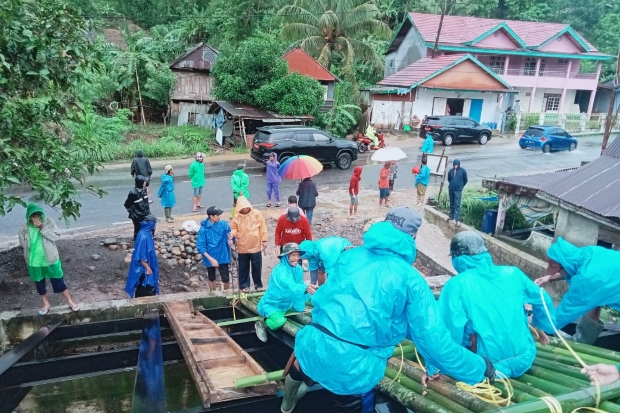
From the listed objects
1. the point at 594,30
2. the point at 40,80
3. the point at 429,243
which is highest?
the point at 594,30

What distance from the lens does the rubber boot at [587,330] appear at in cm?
527

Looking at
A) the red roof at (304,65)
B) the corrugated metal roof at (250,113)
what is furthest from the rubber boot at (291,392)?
the red roof at (304,65)

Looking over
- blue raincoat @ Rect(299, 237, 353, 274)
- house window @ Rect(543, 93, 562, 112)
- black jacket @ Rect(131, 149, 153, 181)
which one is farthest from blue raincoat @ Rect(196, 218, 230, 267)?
house window @ Rect(543, 93, 562, 112)

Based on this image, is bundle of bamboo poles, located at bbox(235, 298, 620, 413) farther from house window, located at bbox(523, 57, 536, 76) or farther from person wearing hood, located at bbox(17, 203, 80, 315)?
house window, located at bbox(523, 57, 536, 76)

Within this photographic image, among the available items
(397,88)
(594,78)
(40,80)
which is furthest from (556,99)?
(40,80)

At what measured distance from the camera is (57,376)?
497 cm

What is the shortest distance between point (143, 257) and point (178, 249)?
2909mm

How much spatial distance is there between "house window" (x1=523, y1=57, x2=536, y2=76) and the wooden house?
73.8ft

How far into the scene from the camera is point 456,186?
Result: 39.6ft

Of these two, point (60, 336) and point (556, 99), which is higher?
point (556, 99)

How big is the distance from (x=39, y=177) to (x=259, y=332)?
3514 mm

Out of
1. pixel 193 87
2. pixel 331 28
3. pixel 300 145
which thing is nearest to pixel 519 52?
pixel 331 28

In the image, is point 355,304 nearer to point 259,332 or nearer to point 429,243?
point 259,332

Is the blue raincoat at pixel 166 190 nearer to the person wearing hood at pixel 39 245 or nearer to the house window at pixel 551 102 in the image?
the person wearing hood at pixel 39 245
